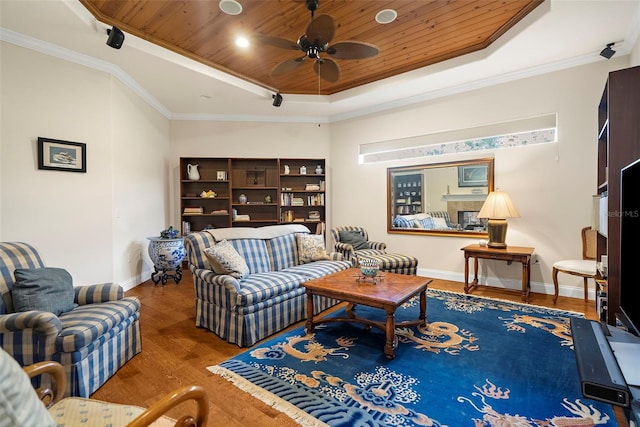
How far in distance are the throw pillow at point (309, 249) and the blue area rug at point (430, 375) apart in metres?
1.07

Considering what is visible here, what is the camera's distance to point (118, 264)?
4062 millimetres

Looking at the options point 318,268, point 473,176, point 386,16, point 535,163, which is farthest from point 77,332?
point 535,163

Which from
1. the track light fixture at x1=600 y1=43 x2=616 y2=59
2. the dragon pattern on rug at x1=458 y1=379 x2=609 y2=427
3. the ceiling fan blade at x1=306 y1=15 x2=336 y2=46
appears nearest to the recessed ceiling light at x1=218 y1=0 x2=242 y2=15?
the ceiling fan blade at x1=306 y1=15 x2=336 y2=46

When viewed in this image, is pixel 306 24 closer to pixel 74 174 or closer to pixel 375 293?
pixel 375 293

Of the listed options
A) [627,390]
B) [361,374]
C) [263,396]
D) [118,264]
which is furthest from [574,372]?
[118,264]

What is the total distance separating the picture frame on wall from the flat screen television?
4.91 meters

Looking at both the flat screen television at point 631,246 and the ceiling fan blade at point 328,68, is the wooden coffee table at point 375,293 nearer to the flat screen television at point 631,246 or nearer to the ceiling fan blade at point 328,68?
the flat screen television at point 631,246

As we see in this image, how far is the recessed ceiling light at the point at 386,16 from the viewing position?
2.99m

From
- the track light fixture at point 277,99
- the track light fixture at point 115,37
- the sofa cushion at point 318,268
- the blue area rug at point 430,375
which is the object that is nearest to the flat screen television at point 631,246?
the blue area rug at point 430,375

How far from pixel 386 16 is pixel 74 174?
393 centimetres

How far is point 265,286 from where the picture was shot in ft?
9.03

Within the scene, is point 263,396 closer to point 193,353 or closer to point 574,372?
point 193,353

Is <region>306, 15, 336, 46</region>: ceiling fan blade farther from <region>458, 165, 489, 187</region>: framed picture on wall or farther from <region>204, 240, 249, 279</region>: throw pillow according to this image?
<region>458, 165, 489, 187</region>: framed picture on wall

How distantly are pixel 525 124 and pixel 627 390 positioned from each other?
3.77 metres
